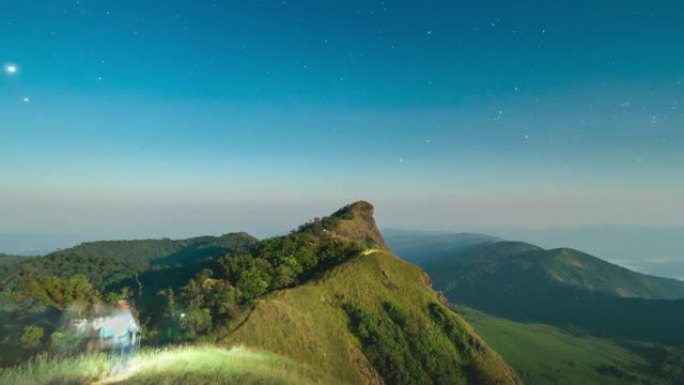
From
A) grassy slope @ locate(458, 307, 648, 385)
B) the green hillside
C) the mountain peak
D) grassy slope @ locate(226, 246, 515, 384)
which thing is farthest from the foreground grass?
grassy slope @ locate(458, 307, 648, 385)

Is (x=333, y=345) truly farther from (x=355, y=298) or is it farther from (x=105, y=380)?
(x=105, y=380)

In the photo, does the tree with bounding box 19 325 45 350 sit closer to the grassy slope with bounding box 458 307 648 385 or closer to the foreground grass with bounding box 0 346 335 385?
the foreground grass with bounding box 0 346 335 385

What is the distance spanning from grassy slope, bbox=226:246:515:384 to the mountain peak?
37861 mm

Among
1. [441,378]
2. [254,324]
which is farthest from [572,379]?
[254,324]

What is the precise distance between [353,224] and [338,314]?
68.1 meters

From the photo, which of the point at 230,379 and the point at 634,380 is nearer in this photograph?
the point at 230,379

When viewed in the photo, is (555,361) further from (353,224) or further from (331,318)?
(331,318)

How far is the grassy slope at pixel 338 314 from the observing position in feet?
105

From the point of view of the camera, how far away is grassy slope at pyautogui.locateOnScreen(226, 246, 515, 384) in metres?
31.9

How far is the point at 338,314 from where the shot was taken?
133 feet

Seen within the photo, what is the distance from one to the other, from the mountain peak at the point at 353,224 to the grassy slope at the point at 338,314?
37861 mm

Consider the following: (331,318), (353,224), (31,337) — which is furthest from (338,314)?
(353,224)

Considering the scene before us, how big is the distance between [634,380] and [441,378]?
346 ft

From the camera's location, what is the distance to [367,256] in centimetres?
5072
